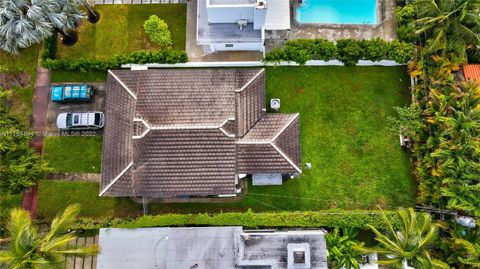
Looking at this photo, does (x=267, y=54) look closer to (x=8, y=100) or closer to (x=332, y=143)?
(x=332, y=143)

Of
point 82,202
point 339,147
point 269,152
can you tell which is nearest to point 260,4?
point 269,152

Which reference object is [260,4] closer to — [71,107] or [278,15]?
[278,15]

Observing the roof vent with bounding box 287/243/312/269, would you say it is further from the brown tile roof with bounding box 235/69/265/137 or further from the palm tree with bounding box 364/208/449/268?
the brown tile roof with bounding box 235/69/265/137

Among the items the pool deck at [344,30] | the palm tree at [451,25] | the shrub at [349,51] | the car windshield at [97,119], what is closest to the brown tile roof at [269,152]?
the shrub at [349,51]

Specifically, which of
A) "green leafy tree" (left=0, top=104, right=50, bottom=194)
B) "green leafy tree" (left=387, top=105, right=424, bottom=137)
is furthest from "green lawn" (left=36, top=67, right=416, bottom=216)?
"green leafy tree" (left=0, top=104, right=50, bottom=194)

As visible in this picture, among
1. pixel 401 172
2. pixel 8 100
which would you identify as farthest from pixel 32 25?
pixel 401 172
